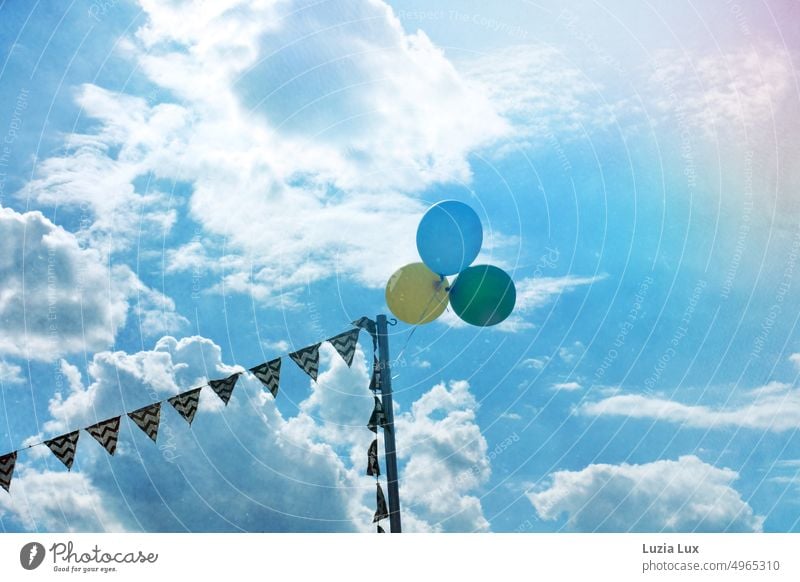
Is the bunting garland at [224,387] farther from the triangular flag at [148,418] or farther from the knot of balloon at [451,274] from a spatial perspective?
the knot of balloon at [451,274]

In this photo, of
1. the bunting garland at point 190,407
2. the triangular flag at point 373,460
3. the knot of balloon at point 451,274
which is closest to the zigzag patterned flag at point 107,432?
the bunting garland at point 190,407

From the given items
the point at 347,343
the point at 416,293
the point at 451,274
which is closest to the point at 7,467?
the point at 347,343

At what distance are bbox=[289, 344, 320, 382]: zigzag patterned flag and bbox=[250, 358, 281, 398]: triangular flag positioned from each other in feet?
1.12

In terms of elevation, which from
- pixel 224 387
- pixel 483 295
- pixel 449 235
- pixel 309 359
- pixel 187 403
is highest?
pixel 449 235

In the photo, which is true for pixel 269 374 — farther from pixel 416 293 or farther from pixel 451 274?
pixel 451 274
